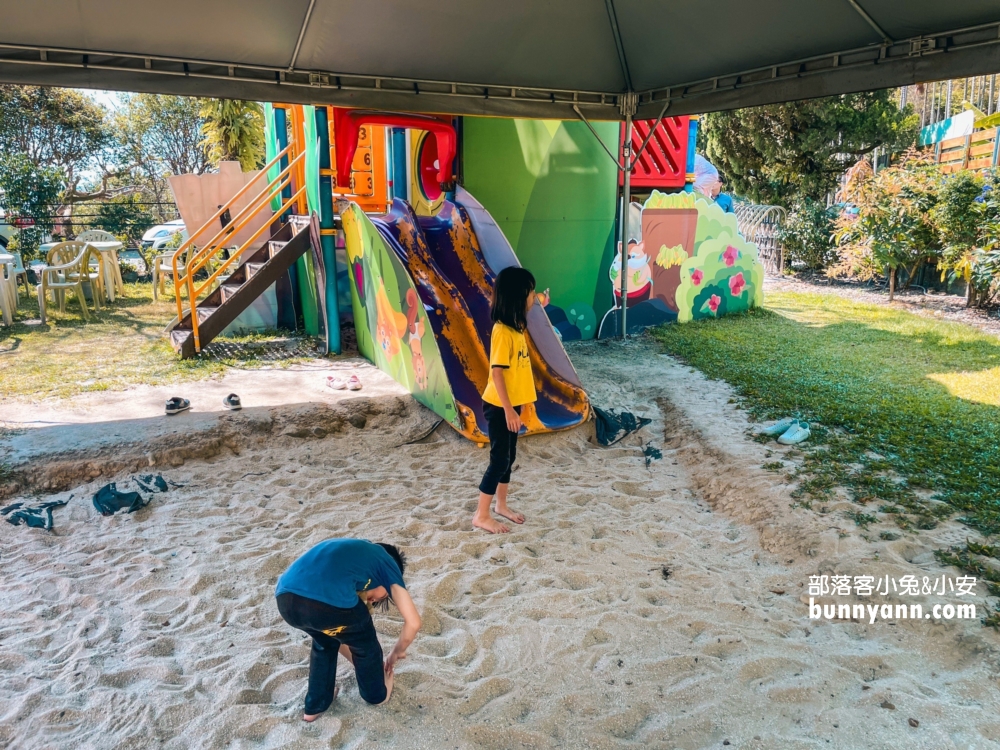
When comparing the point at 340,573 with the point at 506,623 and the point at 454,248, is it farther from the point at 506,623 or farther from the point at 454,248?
the point at 454,248

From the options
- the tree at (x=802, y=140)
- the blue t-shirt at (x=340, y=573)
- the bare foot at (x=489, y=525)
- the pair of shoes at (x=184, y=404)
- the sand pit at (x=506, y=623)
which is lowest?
the sand pit at (x=506, y=623)

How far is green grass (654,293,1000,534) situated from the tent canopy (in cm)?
263

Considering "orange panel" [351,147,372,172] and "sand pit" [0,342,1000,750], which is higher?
"orange panel" [351,147,372,172]

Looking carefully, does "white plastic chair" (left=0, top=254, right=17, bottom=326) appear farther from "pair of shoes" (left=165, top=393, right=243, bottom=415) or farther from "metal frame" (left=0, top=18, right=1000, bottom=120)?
"metal frame" (left=0, top=18, right=1000, bottom=120)

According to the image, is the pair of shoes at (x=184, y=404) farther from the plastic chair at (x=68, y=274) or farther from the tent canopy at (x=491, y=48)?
the plastic chair at (x=68, y=274)

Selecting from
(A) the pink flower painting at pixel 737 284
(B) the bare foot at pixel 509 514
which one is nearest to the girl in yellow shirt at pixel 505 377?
(B) the bare foot at pixel 509 514

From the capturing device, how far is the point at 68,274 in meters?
11.4

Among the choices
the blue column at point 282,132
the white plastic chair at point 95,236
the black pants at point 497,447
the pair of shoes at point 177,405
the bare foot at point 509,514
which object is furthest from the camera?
the white plastic chair at point 95,236

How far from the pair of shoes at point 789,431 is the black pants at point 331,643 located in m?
3.83

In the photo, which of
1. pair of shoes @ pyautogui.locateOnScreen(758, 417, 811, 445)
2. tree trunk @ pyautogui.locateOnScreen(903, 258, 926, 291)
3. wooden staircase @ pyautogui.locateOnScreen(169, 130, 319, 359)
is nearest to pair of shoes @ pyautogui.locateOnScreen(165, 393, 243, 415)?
wooden staircase @ pyautogui.locateOnScreen(169, 130, 319, 359)

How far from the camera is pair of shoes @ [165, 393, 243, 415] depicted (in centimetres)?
620

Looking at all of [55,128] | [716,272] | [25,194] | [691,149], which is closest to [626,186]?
[691,149]

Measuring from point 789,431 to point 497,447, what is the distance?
257 centimetres

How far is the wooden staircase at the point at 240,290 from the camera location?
8609 millimetres
